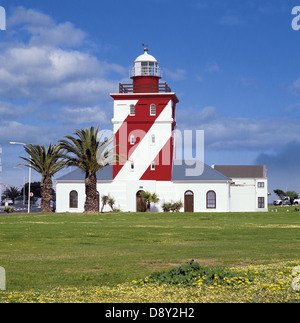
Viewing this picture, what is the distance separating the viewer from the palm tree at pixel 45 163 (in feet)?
197

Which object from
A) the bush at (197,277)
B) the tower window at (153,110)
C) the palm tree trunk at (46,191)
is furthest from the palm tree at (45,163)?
the bush at (197,277)

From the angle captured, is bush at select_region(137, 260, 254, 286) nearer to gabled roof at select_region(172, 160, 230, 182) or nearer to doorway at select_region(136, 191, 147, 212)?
doorway at select_region(136, 191, 147, 212)

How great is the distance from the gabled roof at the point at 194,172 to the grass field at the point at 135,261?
3461 centimetres

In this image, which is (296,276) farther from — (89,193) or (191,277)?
(89,193)

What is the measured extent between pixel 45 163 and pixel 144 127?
11934mm

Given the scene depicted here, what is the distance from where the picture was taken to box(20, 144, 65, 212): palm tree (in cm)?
6006

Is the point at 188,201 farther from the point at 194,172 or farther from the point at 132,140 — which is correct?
the point at 132,140

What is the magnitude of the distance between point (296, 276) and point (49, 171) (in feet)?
163

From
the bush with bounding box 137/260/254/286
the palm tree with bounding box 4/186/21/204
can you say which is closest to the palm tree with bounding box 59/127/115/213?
the bush with bounding box 137/260/254/286

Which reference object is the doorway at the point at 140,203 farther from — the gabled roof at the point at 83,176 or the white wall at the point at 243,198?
the white wall at the point at 243,198

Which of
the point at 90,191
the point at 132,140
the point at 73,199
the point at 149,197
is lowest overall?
the point at 73,199

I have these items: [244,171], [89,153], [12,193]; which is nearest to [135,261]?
[89,153]

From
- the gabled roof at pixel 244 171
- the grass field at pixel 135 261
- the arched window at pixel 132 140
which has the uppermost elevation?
the arched window at pixel 132 140

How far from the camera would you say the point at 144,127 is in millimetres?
63969
